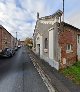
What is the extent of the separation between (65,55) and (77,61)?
3619 millimetres

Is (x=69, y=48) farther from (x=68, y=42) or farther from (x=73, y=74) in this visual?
(x=73, y=74)

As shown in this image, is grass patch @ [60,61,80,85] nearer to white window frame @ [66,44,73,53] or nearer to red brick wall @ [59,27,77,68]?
red brick wall @ [59,27,77,68]

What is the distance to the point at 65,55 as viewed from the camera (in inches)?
615

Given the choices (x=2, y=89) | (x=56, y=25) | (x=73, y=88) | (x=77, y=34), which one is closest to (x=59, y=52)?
(x=56, y=25)

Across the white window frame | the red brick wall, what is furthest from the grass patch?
the white window frame

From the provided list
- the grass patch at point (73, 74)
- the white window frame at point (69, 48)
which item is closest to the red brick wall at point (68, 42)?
the white window frame at point (69, 48)

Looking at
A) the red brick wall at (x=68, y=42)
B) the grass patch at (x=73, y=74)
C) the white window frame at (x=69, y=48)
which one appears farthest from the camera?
the white window frame at (x=69, y=48)

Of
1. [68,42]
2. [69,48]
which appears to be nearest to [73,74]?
[68,42]

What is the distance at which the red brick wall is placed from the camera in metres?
15.1

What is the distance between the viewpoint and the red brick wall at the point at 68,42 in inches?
596

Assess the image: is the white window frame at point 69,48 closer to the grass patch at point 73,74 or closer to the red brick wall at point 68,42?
the red brick wall at point 68,42

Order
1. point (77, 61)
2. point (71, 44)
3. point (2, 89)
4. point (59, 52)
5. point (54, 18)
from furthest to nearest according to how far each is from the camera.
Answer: point (77, 61) < point (71, 44) < point (54, 18) < point (59, 52) < point (2, 89)

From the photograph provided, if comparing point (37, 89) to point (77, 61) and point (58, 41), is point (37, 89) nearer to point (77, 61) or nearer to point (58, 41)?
point (58, 41)

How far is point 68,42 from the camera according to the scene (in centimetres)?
1630
